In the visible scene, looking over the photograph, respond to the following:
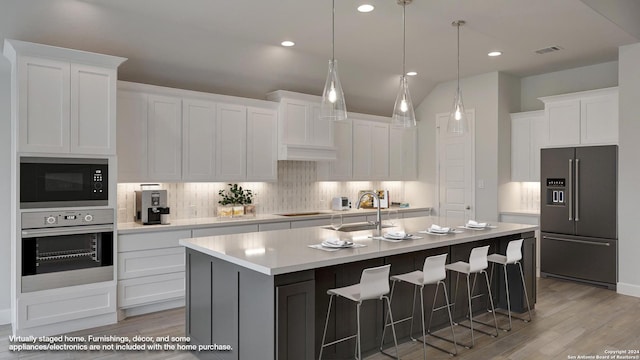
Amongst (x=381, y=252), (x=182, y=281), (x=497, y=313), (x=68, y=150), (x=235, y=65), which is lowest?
(x=497, y=313)

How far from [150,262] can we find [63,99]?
177 centimetres

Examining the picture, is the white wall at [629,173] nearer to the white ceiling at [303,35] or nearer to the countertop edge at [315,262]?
the white ceiling at [303,35]

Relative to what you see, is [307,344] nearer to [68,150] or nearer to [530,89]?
[68,150]

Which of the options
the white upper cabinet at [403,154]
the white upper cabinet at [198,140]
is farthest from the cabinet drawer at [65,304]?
the white upper cabinet at [403,154]

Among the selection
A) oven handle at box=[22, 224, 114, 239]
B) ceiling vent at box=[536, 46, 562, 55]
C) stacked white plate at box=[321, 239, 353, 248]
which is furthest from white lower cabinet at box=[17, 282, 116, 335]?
ceiling vent at box=[536, 46, 562, 55]

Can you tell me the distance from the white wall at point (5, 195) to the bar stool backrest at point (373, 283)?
3.61 metres

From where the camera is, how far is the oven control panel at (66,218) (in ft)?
12.5

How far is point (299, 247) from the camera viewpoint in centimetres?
328

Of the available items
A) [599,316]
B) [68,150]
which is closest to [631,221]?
[599,316]

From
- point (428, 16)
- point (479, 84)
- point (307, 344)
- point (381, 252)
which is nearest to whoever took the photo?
point (307, 344)

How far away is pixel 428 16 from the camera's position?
4281 mm

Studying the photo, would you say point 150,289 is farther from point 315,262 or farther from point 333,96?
point 333,96

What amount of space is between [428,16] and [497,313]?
3.11 meters

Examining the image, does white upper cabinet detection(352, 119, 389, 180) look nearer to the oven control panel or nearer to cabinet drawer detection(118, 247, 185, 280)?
cabinet drawer detection(118, 247, 185, 280)
